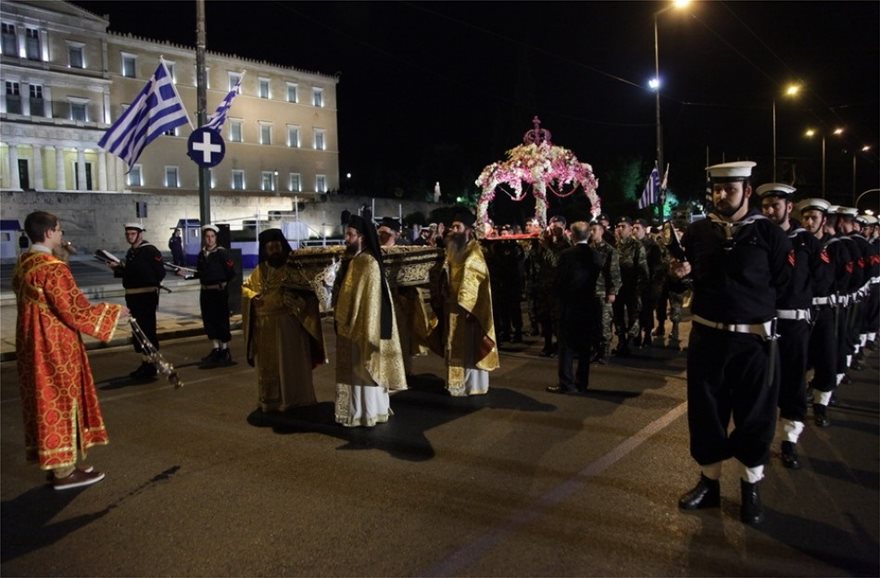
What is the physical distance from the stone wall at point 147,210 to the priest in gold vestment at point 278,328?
3326 centimetres

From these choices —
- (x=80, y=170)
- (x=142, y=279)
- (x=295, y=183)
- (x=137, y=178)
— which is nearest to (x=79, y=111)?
(x=80, y=170)

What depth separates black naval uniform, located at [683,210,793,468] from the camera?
13.4ft

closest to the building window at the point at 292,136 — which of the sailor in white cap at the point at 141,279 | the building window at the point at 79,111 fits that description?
the building window at the point at 79,111

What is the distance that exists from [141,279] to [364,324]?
4.01 m

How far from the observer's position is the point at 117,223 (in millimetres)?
46438

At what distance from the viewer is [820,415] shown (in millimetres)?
6160

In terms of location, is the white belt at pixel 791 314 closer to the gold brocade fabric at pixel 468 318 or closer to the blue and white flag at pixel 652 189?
the gold brocade fabric at pixel 468 318

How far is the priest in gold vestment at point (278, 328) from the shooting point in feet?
21.3

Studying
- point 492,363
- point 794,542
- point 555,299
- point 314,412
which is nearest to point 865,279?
point 555,299

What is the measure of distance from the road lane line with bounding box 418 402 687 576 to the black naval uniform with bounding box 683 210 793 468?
898 millimetres

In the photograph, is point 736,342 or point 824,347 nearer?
point 736,342

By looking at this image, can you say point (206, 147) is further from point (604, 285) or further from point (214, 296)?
point (604, 285)

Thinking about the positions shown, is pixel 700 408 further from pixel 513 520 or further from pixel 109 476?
pixel 109 476

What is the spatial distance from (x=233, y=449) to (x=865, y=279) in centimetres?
708
